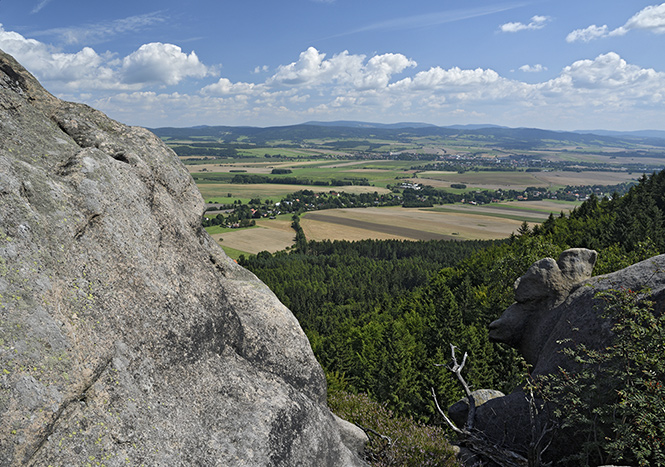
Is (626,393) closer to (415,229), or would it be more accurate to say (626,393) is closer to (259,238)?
(259,238)

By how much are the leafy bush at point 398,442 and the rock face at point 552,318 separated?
3.13 metres

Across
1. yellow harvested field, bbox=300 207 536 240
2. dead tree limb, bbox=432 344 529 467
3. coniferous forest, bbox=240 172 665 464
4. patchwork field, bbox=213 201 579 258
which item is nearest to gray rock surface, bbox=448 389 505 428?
coniferous forest, bbox=240 172 665 464

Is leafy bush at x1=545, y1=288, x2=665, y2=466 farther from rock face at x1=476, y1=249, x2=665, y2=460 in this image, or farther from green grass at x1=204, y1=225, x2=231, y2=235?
green grass at x1=204, y1=225, x2=231, y2=235

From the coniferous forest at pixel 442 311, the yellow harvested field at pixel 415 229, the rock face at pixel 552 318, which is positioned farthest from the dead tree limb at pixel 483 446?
the yellow harvested field at pixel 415 229

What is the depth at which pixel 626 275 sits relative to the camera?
18109mm

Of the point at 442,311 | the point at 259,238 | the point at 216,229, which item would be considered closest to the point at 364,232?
the point at 259,238

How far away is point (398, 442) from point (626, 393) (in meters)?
9.44

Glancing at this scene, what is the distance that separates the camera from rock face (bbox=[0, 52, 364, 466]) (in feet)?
30.3

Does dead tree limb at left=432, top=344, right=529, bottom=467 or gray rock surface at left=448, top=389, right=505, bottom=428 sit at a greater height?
dead tree limb at left=432, top=344, right=529, bottom=467

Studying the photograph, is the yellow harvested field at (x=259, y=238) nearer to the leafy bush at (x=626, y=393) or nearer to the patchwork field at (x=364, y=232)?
the patchwork field at (x=364, y=232)

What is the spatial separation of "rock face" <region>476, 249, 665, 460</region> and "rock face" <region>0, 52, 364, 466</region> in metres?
8.85

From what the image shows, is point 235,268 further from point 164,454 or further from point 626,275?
point 626,275

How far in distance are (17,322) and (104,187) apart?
16.3ft

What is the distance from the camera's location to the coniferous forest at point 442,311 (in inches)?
1752
